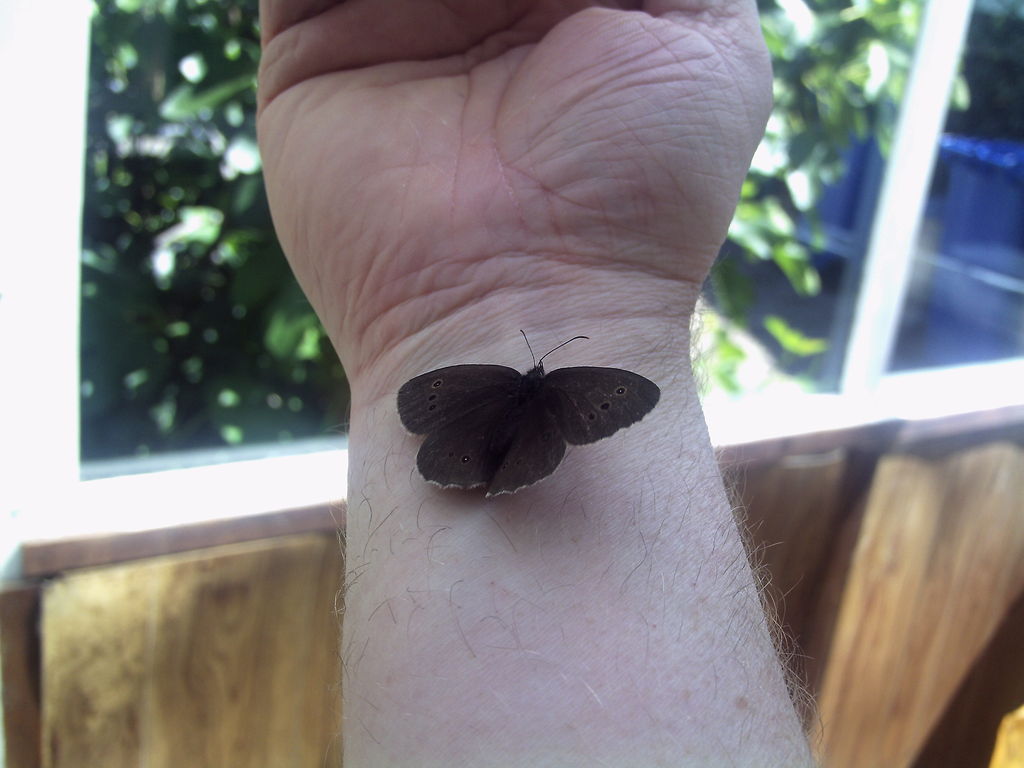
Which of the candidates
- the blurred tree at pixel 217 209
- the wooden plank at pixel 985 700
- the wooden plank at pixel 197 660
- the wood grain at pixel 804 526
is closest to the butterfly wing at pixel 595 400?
the wooden plank at pixel 197 660

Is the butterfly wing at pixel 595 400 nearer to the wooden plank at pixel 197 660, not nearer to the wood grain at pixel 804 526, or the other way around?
the wooden plank at pixel 197 660

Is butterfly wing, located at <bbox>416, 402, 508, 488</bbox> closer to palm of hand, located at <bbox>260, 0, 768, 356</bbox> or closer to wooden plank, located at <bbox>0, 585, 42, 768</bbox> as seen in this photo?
palm of hand, located at <bbox>260, 0, 768, 356</bbox>

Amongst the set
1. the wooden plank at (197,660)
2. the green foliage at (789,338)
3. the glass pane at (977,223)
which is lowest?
the wooden plank at (197,660)

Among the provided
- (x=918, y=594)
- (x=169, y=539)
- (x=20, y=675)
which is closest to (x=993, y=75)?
(x=918, y=594)

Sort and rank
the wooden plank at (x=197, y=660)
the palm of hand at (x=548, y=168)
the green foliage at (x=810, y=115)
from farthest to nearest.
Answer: the green foliage at (x=810, y=115), the wooden plank at (x=197, y=660), the palm of hand at (x=548, y=168)

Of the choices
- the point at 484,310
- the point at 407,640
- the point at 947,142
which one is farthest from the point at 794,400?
the point at 407,640

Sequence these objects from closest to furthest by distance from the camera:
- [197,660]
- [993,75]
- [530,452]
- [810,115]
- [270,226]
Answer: [530,452]
[197,660]
[270,226]
[810,115]
[993,75]

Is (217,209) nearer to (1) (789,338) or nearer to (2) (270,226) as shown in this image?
(2) (270,226)
